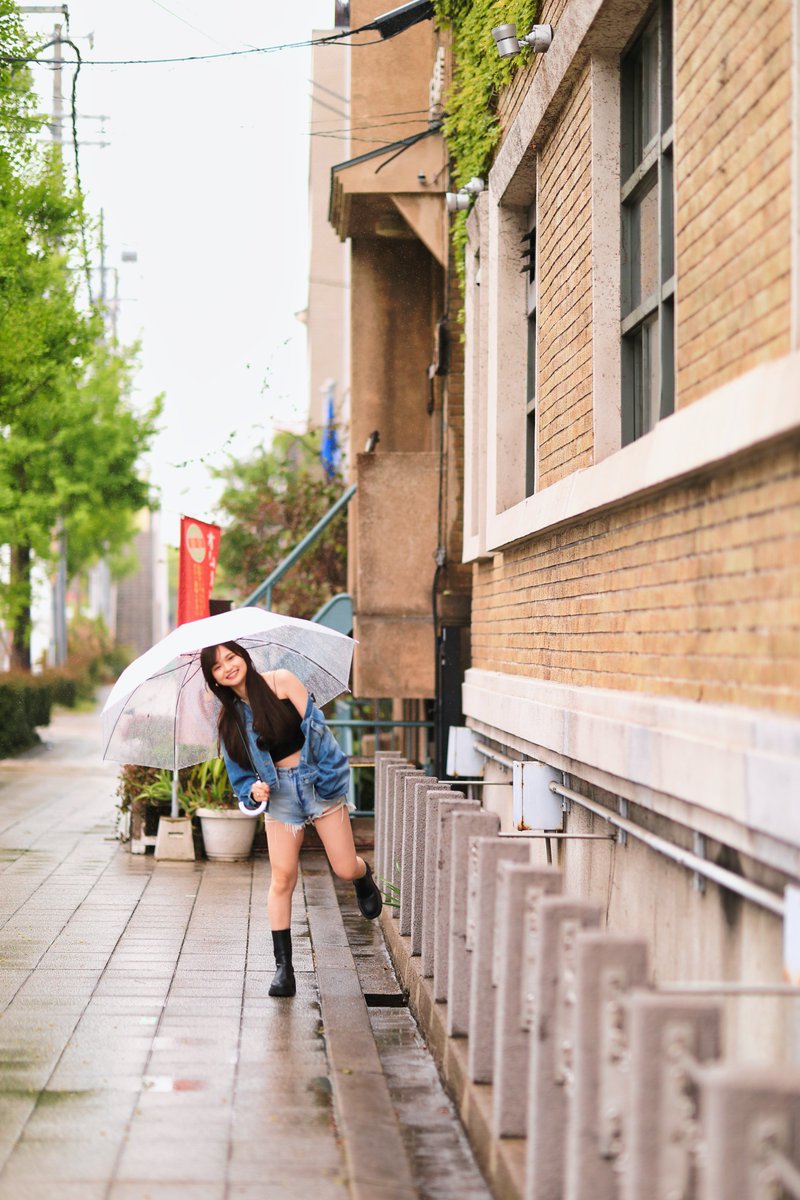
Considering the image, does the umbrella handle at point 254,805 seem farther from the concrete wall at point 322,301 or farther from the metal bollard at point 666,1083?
the concrete wall at point 322,301

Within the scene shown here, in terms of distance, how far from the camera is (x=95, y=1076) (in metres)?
6.10

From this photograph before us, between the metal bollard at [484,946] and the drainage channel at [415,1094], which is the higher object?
the metal bollard at [484,946]

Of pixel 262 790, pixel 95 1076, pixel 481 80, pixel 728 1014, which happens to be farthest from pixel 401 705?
pixel 728 1014

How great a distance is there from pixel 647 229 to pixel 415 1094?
12.8 ft

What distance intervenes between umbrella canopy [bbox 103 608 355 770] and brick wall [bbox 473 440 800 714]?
1.26 m

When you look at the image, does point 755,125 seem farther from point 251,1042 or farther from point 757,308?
point 251,1042

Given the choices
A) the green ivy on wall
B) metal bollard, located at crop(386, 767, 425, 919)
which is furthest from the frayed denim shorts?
the green ivy on wall

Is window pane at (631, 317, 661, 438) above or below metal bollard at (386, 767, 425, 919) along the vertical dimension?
above

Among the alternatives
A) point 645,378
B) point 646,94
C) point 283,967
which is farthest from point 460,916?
point 646,94

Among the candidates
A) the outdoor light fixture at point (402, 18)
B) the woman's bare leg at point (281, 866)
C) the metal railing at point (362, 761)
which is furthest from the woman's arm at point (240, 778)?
the outdoor light fixture at point (402, 18)

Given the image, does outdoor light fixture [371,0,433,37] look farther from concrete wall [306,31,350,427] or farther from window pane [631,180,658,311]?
concrete wall [306,31,350,427]

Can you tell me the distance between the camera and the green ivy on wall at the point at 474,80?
992cm

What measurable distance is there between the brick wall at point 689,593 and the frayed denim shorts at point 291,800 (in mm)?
1444

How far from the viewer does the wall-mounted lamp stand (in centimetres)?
1135
